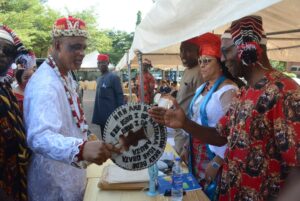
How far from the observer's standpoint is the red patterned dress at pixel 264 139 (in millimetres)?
1664

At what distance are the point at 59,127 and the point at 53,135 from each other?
0.08 meters

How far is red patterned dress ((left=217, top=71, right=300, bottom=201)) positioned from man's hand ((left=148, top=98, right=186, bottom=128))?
0.38 m

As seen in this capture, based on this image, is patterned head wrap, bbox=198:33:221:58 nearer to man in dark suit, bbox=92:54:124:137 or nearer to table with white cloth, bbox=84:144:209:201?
table with white cloth, bbox=84:144:209:201

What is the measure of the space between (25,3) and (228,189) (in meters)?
21.4

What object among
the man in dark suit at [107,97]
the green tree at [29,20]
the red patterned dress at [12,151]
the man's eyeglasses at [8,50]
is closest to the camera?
the red patterned dress at [12,151]

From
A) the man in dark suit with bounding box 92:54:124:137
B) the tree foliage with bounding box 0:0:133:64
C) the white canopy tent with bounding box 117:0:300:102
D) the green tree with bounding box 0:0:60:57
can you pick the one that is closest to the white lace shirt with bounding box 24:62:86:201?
the white canopy tent with bounding box 117:0:300:102

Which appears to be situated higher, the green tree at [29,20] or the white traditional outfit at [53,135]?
the green tree at [29,20]

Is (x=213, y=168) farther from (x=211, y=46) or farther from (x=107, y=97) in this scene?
(x=107, y=97)

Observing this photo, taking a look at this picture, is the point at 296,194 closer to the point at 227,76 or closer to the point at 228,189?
the point at 228,189

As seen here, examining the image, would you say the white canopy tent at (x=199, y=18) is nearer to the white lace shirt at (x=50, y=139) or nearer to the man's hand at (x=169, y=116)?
the man's hand at (x=169, y=116)

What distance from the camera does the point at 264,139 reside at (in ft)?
5.94

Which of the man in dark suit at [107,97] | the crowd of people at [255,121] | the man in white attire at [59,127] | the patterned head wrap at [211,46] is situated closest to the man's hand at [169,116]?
the crowd of people at [255,121]

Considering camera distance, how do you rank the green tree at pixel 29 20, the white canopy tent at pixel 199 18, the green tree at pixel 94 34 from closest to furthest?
the white canopy tent at pixel 199 18
the green tree at pixel 29 20
the green tree at pixel 94 34

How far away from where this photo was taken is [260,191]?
6.18 ft
